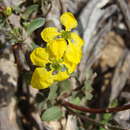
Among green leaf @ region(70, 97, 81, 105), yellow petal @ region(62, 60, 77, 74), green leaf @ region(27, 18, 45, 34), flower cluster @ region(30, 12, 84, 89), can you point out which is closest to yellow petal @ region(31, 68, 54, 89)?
flower cluster @ region(30, 12, 84, 89)

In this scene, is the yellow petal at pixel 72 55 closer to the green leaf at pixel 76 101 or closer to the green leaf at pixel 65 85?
the green leaf at pixel 65 85

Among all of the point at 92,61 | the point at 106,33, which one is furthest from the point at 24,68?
the point at 106,33

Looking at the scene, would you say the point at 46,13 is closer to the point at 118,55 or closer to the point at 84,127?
the point at 84,127

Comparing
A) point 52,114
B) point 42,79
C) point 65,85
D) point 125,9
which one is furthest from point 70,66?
point 125,9

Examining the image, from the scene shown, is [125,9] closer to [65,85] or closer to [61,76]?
[65,85]

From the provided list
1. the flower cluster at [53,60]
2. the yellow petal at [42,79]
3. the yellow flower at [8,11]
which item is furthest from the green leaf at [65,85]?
the yellow flower at [8,11]

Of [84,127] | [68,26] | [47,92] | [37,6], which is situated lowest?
[84,127]
